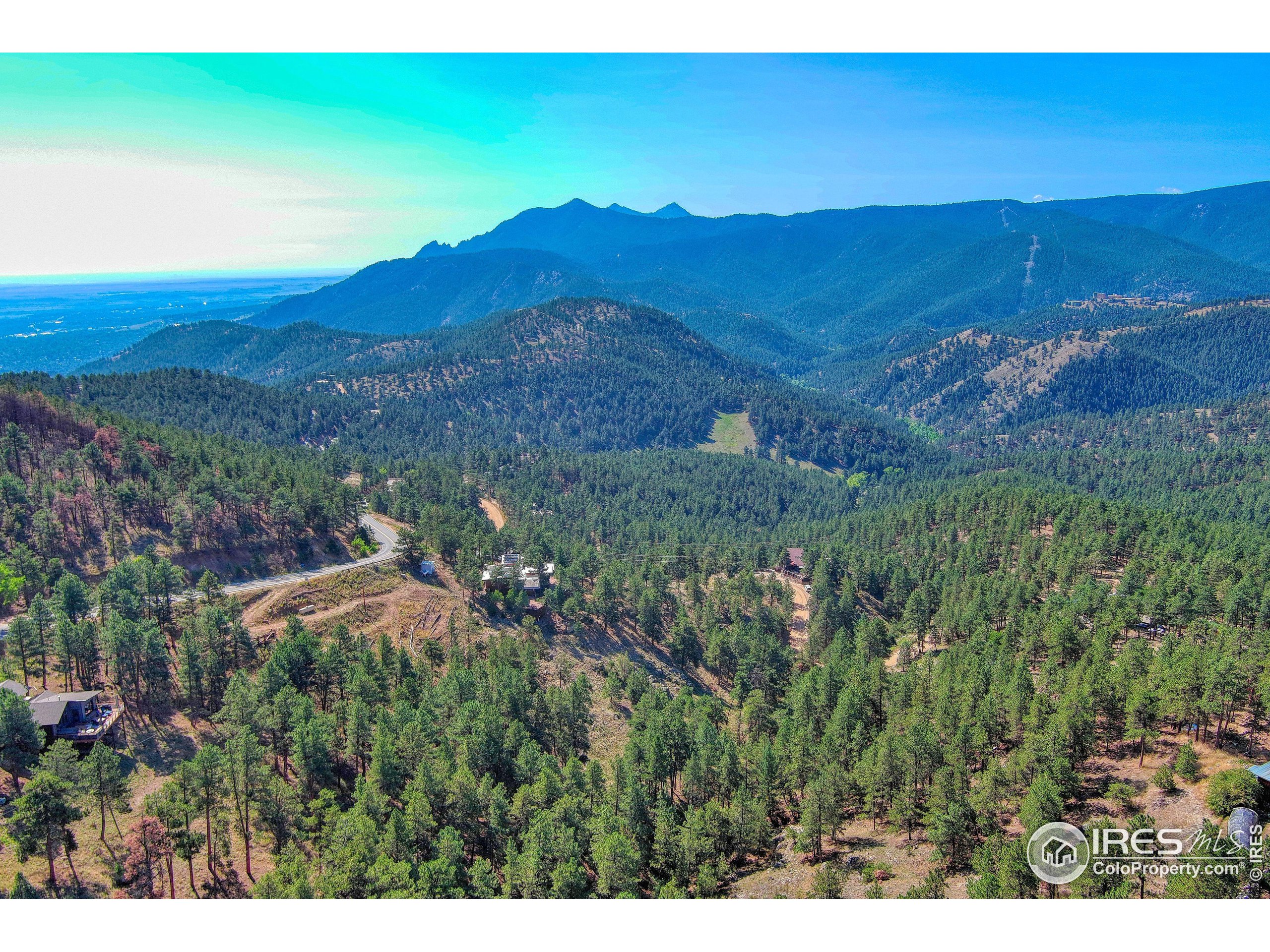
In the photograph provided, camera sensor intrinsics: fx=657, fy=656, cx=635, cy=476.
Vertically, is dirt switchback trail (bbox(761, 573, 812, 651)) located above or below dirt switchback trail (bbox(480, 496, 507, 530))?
below

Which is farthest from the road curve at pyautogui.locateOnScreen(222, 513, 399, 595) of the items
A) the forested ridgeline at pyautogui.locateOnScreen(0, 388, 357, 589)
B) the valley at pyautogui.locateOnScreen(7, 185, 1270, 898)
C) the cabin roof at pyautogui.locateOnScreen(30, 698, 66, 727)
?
the cabin roof at pyautogui.locateOnScreen(30, 698, 66, 727)

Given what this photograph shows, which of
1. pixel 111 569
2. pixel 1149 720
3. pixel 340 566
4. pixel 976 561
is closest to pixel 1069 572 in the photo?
pixel 976 561

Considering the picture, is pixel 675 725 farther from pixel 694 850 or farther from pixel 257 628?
pixel 257 628

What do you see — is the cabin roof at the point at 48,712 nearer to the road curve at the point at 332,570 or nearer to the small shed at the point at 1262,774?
the road curve at the point at 332,570

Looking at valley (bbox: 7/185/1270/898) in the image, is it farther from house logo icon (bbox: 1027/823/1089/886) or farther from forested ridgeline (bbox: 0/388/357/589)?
house logo icon (bbox: 1027/823/1089/886)

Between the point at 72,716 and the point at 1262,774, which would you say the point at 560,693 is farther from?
the point at 1262,774

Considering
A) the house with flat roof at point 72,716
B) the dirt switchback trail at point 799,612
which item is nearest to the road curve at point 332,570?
the house with flat roof at point 72,716

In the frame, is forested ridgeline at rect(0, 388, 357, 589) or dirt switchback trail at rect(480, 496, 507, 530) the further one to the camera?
dirt switchback trail at rect(480, 496, 507, 530)
